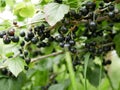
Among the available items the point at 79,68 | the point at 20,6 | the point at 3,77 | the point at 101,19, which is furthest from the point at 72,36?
the point at 79,68

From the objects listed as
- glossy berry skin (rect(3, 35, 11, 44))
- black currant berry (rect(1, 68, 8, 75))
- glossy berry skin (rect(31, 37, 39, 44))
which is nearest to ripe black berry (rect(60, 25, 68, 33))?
glossy berry skin (rect(31, 37, 39, 44))

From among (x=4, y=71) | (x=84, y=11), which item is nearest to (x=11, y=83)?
(x=4, y=71)

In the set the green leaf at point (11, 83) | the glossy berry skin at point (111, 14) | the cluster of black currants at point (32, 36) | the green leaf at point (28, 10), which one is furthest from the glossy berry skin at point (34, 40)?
the glossy berry skin at point (111, 14)

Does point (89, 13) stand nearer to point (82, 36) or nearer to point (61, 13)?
point (61, 13)

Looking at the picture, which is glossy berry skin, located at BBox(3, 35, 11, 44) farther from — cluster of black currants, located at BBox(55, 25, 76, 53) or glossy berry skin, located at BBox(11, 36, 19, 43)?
cluster of black currants, located at BBox(55, 25, 76, 53)

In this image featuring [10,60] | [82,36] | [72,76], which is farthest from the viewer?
[82,36]
